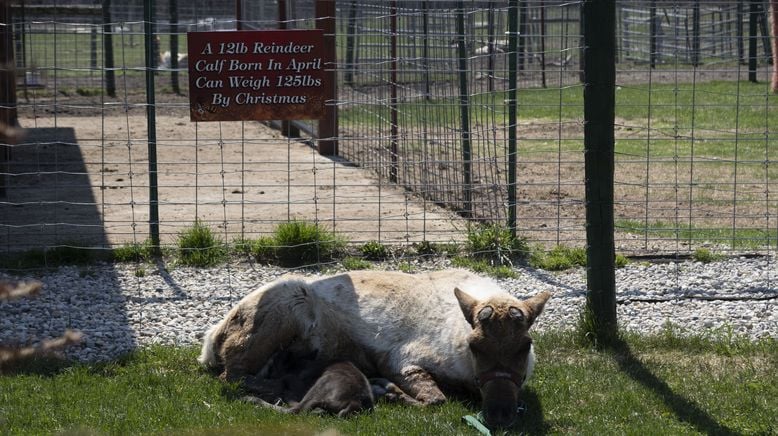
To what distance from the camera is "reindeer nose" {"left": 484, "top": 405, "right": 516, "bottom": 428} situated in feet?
18.3

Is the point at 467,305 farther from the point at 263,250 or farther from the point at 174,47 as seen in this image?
the point at 174,47

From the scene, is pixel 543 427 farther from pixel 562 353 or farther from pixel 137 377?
pixel 137 377

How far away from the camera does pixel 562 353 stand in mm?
7109

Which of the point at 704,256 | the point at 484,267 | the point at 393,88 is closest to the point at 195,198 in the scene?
the point at 393,88

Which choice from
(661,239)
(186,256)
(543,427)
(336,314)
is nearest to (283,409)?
(336,314)

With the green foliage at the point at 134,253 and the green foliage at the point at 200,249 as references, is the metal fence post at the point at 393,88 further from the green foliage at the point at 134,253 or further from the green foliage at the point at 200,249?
the green foliage at the point at 134,253

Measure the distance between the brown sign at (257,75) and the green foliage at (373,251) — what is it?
1.39m

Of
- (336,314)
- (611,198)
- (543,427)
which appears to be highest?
(611,198)

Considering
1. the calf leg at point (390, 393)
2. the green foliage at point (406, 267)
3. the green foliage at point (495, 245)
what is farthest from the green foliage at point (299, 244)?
the calf leg at point (390, 393)

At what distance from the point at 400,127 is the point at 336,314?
743cm

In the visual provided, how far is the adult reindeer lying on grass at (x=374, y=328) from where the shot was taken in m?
6.31

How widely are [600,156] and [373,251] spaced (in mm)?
3061

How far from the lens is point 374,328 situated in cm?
664

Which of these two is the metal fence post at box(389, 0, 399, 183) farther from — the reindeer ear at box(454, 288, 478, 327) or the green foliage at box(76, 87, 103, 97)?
the green foliage at box(76, 87, 103, 97)
